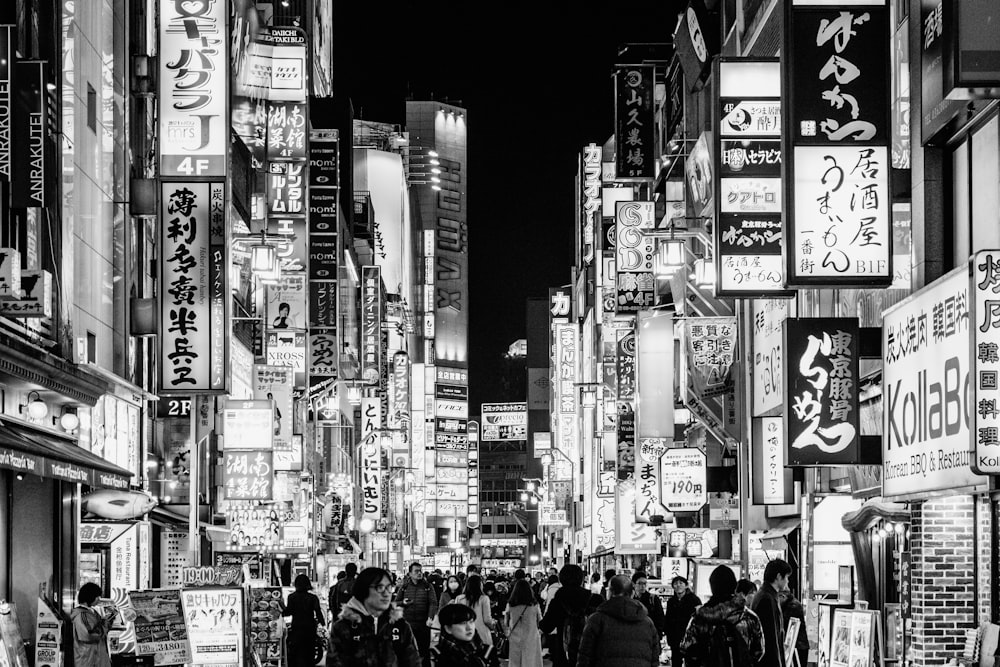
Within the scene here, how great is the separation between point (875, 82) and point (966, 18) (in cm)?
507

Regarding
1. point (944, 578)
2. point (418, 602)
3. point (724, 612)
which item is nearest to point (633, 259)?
point (418, 602)

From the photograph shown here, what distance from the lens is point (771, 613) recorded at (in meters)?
13.9

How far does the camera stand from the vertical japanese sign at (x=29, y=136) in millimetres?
14805

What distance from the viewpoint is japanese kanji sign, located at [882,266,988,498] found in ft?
39.4

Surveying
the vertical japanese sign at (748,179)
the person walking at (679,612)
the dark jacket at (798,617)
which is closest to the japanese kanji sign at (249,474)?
the person walking at (679,612)

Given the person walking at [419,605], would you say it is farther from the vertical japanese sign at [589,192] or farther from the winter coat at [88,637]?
the vertical japanese sign at [589,192]

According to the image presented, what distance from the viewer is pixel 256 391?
133ft

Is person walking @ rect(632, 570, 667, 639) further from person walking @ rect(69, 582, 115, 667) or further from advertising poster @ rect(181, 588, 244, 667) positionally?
person walking @ rect(69, 582, 115, 667)

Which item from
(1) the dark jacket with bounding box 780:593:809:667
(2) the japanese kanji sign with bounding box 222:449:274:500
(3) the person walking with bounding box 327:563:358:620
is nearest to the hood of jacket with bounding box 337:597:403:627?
(1) the dark jacket with bounding box 780:593:809:667

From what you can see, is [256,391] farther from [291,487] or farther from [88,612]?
[88,612]

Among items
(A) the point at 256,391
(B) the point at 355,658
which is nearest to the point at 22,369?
(B) the point at 355,658

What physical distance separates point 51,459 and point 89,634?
1972 mm

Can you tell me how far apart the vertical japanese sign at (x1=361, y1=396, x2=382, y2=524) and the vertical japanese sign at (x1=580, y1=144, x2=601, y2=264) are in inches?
532

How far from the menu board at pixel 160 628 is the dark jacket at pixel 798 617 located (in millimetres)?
6696
